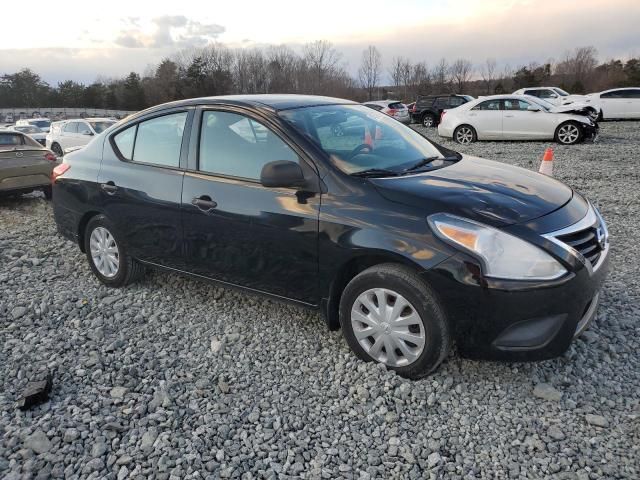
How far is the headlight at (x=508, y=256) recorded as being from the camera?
2656mm

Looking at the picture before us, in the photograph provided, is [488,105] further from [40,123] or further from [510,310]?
[40,123]

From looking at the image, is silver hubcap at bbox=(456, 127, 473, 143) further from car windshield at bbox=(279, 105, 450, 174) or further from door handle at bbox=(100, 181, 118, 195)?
door handle at bbox=(100, 181, 118, 195)

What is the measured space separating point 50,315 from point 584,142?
1493cm

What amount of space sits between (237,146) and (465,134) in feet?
45.7

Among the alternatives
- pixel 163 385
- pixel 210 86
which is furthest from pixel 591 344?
pixel 210 86

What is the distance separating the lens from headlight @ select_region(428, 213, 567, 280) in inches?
105

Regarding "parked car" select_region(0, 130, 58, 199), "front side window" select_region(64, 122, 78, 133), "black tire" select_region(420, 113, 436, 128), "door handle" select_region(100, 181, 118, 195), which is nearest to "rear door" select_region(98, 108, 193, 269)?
"door handle" select_region(100, 181, 118, 195)

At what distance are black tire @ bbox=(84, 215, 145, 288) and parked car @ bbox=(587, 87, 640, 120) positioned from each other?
21.9 m

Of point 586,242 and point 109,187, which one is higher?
point 109,187

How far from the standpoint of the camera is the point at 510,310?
2.67 metres

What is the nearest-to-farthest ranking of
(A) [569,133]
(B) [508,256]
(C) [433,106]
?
(B) [508,256], (A) [569,133], (C) [433,106]

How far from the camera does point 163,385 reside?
3.11 meters

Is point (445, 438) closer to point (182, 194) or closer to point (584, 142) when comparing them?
point (182, 194)

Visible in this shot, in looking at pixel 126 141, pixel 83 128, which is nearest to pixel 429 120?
pixel 83 128
